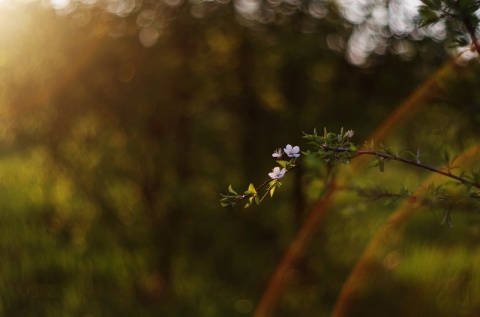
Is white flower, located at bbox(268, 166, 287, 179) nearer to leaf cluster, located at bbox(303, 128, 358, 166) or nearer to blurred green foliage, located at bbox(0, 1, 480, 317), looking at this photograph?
leaf cluster, located at bbox(303, 128, 358, 166)

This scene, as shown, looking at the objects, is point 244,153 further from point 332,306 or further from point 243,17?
point 332,306

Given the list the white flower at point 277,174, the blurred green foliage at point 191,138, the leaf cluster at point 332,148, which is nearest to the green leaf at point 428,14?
the leaf cluster at point 332,148

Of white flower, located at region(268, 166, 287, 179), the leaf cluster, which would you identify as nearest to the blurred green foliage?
the leaf cluster

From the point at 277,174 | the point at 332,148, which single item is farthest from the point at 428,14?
the point at 277,174

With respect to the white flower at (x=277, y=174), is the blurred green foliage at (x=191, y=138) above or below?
below

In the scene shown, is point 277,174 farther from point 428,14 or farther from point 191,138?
point 191,138

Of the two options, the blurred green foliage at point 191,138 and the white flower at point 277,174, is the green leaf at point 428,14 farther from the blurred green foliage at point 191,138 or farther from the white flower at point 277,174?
the blurred green foliage at point 191,138

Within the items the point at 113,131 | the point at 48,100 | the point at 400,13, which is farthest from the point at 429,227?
the point at 48,100

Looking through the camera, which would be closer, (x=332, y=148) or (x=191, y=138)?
(x=332, y=148)

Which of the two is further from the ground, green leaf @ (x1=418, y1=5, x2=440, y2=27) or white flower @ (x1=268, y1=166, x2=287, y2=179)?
green leaf @ (x1=418, y1=5, x2=440, y2=27)
